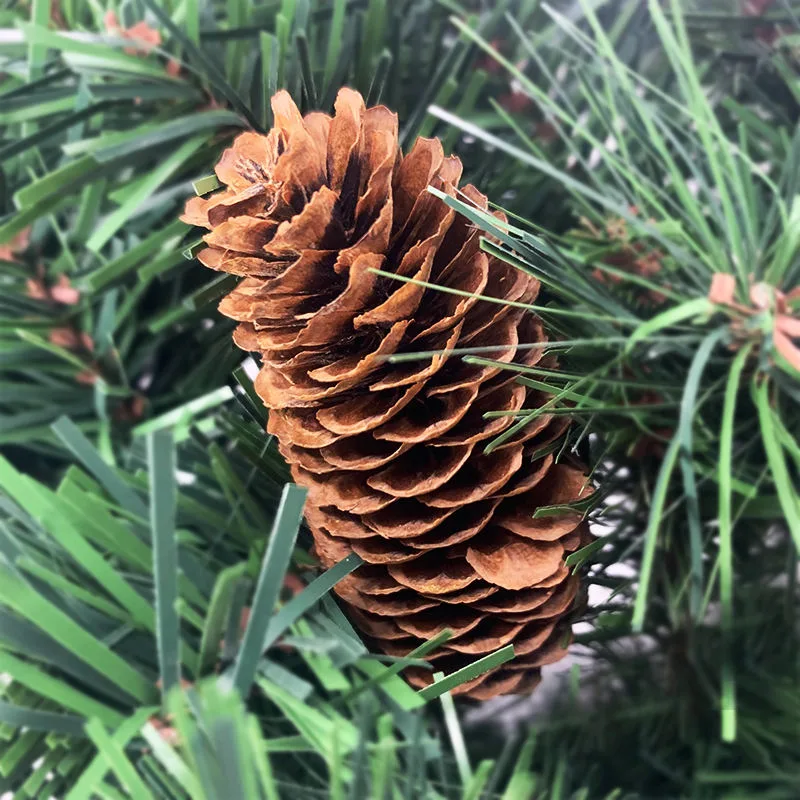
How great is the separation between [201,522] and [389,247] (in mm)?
95

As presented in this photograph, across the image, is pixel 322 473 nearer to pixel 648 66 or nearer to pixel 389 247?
pixel 389 247

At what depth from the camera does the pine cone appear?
0.49 ft

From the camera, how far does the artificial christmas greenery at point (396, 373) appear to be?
14 centimetres

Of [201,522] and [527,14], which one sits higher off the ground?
[527,14]

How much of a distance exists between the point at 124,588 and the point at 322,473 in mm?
50

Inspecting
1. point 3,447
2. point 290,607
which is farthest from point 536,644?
point 3,447

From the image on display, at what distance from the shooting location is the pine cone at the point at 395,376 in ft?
0.49

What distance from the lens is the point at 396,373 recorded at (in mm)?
155

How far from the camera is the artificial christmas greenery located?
0.14m

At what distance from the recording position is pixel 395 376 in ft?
0.51

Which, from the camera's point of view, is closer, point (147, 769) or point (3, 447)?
point (147, 769)

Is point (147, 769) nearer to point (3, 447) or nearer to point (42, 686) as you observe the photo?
point (42, 686)

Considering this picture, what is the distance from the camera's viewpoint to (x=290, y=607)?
0.48 ft

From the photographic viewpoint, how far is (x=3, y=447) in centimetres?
25
